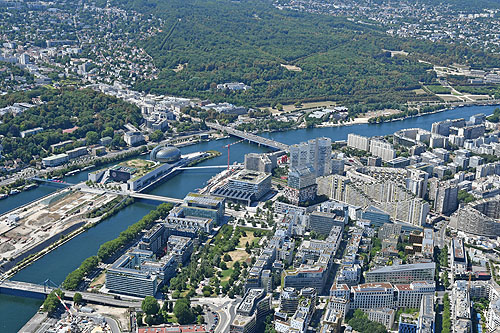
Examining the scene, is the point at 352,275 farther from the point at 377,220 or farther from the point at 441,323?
the point at 377,220

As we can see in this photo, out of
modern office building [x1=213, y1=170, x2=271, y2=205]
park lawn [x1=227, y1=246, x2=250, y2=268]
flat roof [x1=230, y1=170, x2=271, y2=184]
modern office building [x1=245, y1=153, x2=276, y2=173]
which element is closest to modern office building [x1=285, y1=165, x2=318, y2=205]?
modern office building [x1=213, y1=170, x2=271, y2=205]

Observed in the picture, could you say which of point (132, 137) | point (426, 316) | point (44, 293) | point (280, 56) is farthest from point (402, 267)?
point (280, 56)

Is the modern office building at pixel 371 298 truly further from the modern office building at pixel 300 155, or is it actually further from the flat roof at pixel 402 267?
the modern office building at pixel 300 155

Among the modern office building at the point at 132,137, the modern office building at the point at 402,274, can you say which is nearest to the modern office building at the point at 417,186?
the modern office building at the point at 402,274

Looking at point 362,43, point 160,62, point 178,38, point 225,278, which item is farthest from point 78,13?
point 225,278

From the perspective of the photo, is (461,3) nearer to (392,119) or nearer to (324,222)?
(392,119)

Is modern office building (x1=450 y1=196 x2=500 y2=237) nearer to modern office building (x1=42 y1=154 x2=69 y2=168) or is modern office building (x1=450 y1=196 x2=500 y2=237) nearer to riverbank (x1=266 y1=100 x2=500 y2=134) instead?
riverbank (x1=266 y1=100 x2=500 y2=134)

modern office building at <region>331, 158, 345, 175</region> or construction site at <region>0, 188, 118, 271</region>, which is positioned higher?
modern office building at <region>331, 158, 345, 175</region>
